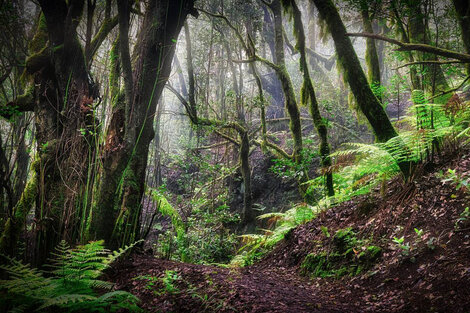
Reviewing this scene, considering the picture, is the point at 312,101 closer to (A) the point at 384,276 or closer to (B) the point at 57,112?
(A) the point at 384,276

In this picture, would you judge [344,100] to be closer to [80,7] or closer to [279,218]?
[279,218]

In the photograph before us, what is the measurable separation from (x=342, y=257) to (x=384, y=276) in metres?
0.87

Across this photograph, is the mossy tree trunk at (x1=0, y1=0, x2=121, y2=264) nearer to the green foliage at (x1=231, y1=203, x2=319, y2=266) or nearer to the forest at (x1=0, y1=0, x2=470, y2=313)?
the forest at (x1=0, y1=0, x2=470, y2=313)

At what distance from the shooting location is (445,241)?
2.64m

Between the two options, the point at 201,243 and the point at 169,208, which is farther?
the point at 201,243

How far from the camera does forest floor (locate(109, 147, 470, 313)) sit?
2234 mm

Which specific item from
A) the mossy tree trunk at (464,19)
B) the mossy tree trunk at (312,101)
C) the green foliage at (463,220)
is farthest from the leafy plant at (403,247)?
the mossy tree trunk at (464,19)

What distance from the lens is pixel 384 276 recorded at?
2.82m

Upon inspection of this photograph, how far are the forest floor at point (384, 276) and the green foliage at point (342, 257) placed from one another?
10 centimetres

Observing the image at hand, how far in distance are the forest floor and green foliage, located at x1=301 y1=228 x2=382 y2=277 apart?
0.10 metres

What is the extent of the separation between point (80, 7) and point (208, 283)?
4843 mm

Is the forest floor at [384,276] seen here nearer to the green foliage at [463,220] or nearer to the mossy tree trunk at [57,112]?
the green foliage at [463,220]

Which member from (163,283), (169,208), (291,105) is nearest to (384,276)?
(163,283)

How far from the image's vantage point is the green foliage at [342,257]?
10.8ft
